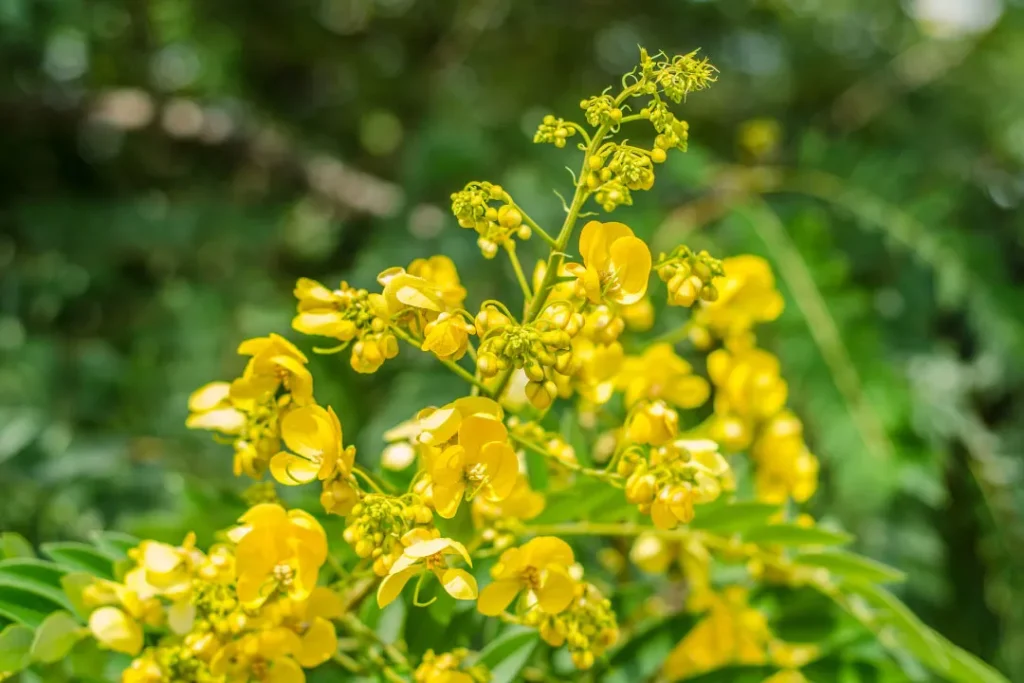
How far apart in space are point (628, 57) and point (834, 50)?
0.50m

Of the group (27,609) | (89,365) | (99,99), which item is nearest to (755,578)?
(27,609)

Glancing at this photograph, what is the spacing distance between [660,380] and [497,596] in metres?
0.27

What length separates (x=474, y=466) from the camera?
493 millimetres

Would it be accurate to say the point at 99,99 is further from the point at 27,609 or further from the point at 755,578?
the point at 755,578

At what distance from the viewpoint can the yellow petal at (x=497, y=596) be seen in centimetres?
53

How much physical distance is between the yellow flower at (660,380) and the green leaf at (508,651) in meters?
0.21

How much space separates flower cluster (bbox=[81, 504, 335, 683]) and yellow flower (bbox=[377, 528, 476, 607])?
0.23ft

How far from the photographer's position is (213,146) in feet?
5.59

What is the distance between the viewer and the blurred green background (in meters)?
1.11

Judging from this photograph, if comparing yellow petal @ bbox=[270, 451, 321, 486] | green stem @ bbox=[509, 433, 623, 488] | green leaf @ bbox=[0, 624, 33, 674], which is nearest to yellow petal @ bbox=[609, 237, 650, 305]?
green stem @ bbox=[509, 433, 623, 488]

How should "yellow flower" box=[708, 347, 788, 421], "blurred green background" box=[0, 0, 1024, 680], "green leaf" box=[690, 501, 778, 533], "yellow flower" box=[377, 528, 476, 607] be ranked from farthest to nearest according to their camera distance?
"blurred green background" box=[0, 0, 1024, 680]
"yellow flower" box=[708, 347, 788, 421]
"green leaf" box=[690, 501, 778, 533]
"yellow flower" box=[377, 528, 476, 607]

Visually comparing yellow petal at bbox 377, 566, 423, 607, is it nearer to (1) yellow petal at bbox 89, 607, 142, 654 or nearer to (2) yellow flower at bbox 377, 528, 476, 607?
(2) yellow flower at bbox 377, 528, 476, 607

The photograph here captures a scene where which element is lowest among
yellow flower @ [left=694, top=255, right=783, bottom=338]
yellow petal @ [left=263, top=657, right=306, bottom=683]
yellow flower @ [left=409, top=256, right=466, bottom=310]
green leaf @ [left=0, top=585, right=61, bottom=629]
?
green leaf @ [left=0, top=585, right=61, bottom=629]

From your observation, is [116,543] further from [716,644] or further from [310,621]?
[716,644]
